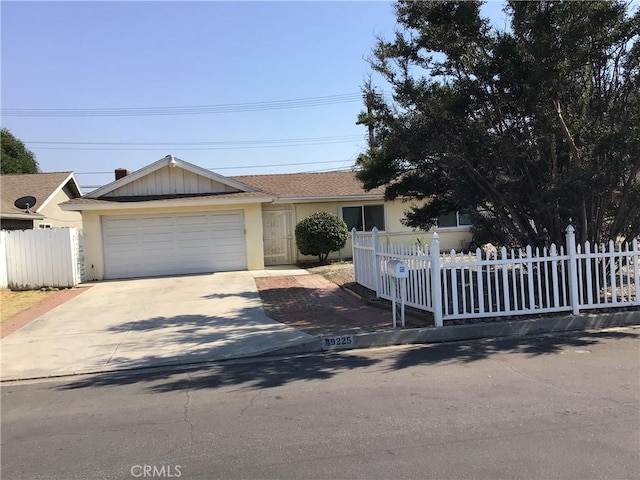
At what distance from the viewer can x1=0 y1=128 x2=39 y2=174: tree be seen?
41.6 meters

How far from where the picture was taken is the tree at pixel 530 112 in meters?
8.07

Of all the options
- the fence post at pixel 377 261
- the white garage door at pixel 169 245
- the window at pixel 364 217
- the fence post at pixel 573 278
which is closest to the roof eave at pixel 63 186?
the white garage door at pixel 169 245

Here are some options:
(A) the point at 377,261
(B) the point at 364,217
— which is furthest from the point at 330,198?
(A) the point at 377,261

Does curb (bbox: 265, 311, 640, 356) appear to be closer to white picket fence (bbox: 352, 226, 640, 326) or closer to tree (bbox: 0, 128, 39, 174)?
white picket fence (bbox: 352, 226, 640, 326)

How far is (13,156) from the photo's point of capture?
1702 inches

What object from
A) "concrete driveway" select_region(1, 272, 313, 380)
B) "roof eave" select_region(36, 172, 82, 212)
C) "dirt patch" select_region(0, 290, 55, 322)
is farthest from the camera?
"roof eave" select_region(36, 172, 82, 212)

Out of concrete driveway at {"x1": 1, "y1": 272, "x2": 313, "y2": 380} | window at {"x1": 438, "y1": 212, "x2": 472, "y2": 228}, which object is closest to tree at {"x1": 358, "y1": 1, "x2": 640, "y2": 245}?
concrete driveway at {"x1": 1, "y1": 272, "x2": 313, "y2": 380}

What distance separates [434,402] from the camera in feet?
16.3

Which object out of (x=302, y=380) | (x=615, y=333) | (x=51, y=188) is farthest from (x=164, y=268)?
(x=615, y=333)

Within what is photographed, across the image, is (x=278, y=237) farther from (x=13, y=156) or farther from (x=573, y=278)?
(x=13, y=156)

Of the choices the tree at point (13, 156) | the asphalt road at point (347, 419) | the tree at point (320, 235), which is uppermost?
the tree at point (13, 156)

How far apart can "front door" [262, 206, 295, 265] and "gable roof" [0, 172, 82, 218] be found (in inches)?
358

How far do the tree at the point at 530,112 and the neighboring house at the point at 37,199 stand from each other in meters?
15.5

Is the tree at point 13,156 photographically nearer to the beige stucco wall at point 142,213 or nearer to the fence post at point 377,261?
the beige stucco wall at point 142,213
